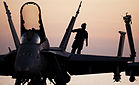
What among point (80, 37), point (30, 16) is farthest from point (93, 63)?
point (30, 16)

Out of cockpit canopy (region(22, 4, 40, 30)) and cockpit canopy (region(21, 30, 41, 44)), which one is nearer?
cockpit canopy (region(21, 30, 41, 44))

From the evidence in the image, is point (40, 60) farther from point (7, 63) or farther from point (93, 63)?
point (93, 63)

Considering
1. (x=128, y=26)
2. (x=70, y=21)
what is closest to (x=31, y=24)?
(x=70, y=21)

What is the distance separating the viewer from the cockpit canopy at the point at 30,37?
47.6ft

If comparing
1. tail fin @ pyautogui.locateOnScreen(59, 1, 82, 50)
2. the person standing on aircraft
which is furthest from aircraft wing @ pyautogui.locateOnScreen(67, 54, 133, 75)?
the person standing on aircraft

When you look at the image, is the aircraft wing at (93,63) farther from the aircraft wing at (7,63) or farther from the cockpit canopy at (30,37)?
the aircraft wing at (7,63)

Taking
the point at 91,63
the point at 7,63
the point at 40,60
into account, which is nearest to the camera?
the point at 40,60

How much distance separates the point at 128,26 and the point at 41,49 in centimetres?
763

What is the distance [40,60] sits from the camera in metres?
14.2

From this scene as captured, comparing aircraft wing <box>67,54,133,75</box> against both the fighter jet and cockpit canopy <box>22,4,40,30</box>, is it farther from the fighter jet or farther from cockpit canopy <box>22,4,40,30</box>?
cockpit canopy <box>22,4,40,30</box>

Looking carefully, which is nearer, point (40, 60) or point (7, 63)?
point (40, 60)

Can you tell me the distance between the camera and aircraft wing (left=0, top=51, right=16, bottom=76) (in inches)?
593

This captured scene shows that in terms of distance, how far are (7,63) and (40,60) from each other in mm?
2559

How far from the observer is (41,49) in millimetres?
14523
